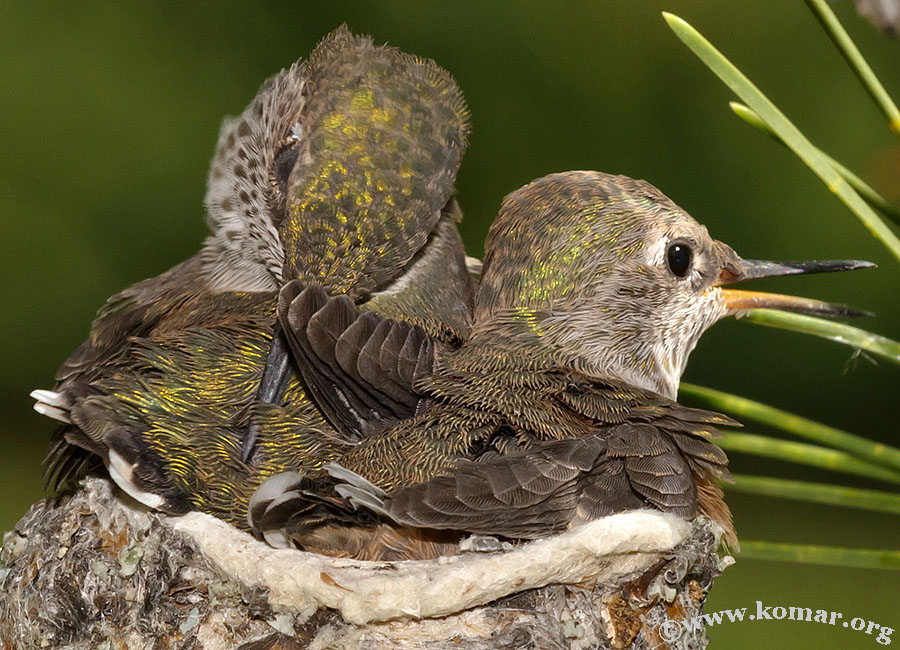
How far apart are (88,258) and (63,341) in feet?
0.49

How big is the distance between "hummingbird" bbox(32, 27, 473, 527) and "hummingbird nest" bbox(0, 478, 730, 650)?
47 mm

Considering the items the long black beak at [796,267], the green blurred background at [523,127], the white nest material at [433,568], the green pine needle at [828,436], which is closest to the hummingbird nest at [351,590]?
the white nest material at [433,568]

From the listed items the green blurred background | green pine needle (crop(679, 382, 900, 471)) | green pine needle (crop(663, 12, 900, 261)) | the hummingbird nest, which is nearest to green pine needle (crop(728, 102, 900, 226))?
green pine needle (crop(663, 12, 900, 261))

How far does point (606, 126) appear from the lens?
1.24 metres

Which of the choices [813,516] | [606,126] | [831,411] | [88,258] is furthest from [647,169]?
[88,258]

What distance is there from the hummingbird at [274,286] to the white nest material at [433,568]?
0.06 metres

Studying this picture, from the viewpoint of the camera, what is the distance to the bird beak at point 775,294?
2.59ft

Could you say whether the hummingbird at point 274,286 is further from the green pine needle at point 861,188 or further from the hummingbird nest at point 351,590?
the green pine needle at point 861,188

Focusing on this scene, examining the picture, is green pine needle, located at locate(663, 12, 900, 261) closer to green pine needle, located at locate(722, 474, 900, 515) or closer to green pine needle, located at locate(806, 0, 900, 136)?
green pine needle, located at locate(806, 0, 900, 136)

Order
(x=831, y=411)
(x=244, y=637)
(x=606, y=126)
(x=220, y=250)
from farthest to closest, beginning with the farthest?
(x=831, y=411), (x=606, y=126), (x=220, y=250), (x=244, y=637)

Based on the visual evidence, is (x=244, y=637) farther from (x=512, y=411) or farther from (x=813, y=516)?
(x=813, y=516)

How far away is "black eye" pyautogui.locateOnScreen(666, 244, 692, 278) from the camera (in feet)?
2.57

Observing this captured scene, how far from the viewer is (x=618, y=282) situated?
2.57 feet

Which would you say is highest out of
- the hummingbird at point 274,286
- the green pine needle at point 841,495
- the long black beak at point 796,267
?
the hummingbird at point 274,286
